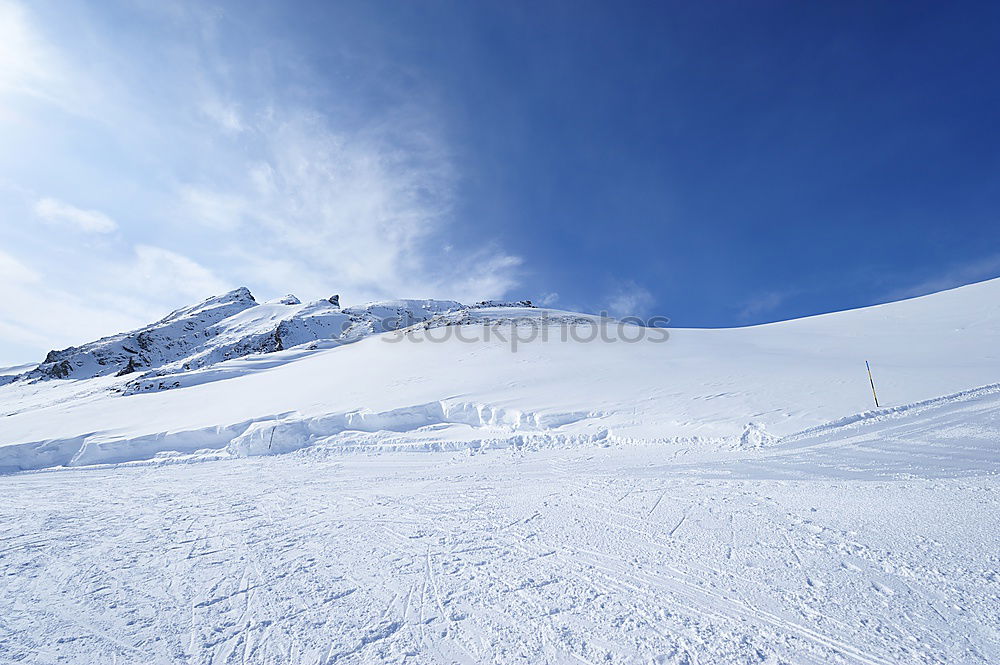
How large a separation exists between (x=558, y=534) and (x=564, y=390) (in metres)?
10.6

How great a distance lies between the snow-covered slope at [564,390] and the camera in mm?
11266

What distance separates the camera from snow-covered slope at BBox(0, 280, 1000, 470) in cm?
1127

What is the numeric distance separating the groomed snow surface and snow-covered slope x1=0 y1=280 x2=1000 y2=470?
18 cm

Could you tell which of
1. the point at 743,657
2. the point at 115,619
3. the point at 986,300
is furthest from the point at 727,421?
the point at 986,300

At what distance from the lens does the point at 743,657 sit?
2.85 meters

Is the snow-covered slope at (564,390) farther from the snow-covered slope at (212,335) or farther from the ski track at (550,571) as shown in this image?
the snow-covered slope at (212,335)

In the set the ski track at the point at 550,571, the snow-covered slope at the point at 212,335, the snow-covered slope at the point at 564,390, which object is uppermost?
the snow-covered slope at the point at 212,335

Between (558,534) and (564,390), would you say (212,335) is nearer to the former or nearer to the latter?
(564,390)

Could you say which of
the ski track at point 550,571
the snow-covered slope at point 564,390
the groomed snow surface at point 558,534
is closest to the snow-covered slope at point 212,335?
the snow-covered slope at point 564,390

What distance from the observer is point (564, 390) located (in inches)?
611

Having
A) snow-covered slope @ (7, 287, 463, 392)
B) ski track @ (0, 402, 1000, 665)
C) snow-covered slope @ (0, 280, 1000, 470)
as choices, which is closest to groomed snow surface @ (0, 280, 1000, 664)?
ski track @ (0, 402, 1000, 665)

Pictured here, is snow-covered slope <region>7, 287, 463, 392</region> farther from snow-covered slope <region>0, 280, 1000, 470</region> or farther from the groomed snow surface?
the groomed snow surface

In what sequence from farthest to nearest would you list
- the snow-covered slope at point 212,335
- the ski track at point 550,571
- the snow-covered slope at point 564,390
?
the snow-covered slope at point 212,335, the snow-covered slope at point 564,390, the ski track at point 550,571

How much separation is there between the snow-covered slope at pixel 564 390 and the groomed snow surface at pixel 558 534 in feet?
0.58
